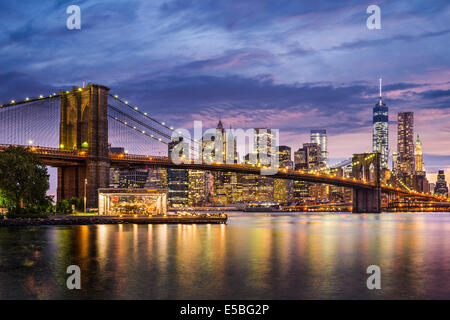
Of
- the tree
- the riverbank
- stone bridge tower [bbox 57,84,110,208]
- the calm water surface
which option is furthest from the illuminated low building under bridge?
the calm water surface

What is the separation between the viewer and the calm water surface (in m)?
23.9

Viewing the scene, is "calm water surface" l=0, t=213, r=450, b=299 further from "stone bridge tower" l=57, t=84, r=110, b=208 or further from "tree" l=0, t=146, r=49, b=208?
"stone bridge tower" l=57, t=84, r=110, b=208

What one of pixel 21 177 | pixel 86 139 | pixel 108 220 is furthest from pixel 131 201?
pixel 21 177

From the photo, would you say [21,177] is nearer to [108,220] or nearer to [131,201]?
[108,220]

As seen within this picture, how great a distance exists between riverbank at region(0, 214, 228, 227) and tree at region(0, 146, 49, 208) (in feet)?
12.5

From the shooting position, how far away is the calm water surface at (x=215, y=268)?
23938 mm

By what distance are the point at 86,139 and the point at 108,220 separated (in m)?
20.3

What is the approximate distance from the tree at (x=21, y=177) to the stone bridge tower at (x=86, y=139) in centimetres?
1142

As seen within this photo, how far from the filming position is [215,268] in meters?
31.4

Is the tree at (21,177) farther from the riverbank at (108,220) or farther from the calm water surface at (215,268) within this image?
the calm water surface at (215,268)

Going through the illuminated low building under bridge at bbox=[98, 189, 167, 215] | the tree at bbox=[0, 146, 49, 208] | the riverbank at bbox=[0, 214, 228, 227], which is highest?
the tree at bbox=[0, 146, 49, 208]

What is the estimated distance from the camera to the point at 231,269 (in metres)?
31.0
